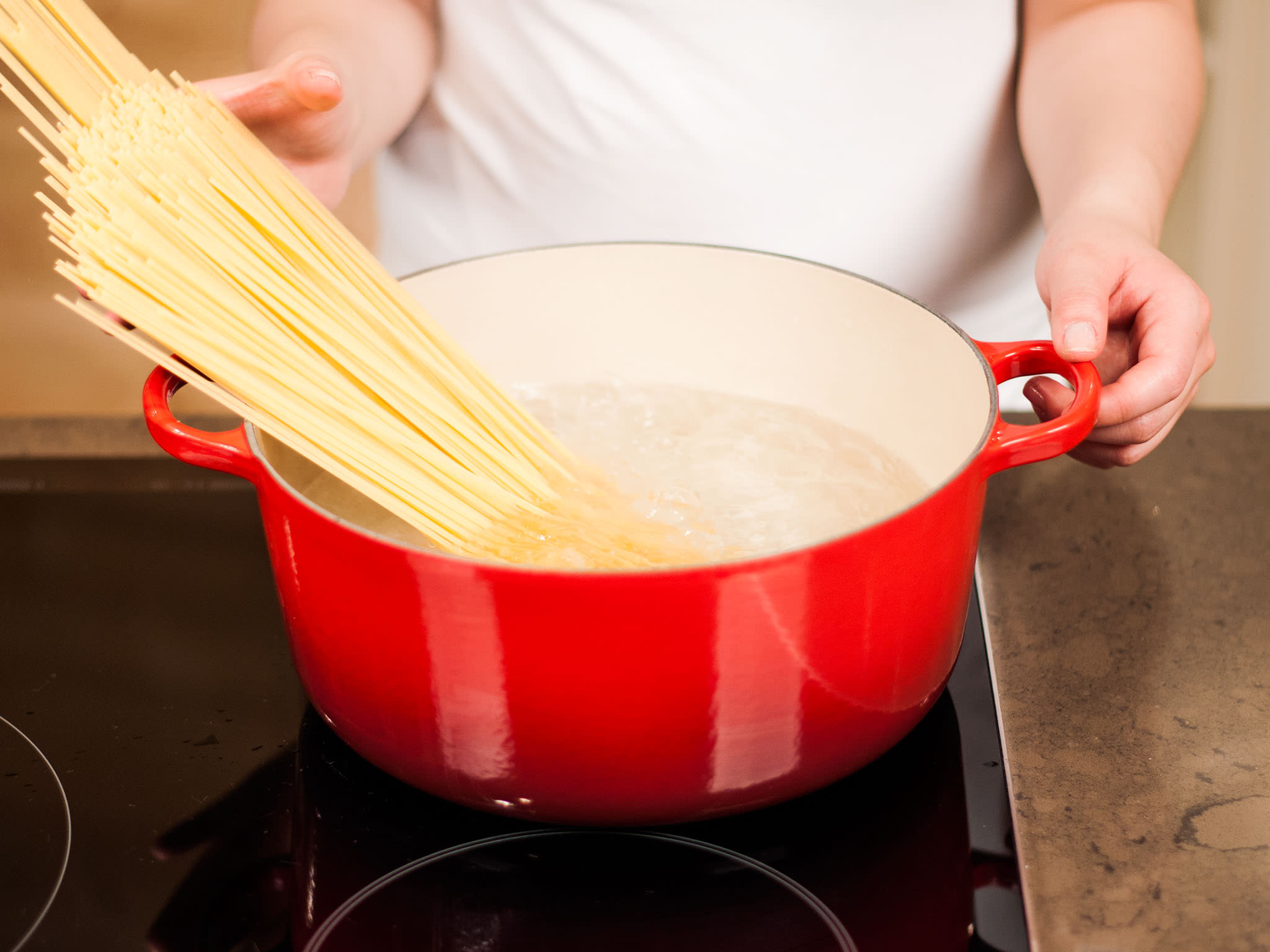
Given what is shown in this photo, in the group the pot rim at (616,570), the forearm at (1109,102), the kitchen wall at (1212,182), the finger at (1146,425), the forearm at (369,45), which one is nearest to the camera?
the pot rim at (616,570)

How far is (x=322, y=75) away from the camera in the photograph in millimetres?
598

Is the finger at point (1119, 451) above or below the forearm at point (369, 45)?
below

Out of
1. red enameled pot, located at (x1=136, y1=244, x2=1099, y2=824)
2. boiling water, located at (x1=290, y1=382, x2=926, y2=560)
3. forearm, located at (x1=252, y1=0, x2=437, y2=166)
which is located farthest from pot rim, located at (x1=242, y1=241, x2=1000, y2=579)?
forearm, located at (x1=252, y1=0, x2=437, y2=166)

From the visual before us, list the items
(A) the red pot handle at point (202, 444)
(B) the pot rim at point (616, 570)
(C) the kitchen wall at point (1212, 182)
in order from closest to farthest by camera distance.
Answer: (B) the pot rim at point (616, 570) < (A) the red pot handle at point (202, 444) < (C) the kitchen wall at point (1212, 182)

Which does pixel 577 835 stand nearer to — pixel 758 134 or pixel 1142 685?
pixel 1142 685

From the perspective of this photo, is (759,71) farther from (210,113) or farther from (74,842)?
(74,842)

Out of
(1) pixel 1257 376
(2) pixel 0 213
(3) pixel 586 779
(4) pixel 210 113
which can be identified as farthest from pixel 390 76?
(1) pixel 1257 376

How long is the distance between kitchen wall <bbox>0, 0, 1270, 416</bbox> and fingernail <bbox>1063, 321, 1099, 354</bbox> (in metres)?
1.09

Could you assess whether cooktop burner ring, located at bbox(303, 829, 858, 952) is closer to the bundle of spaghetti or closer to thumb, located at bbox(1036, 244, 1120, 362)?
the bundle of spaghetti

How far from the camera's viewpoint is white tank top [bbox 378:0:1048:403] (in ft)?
3.33

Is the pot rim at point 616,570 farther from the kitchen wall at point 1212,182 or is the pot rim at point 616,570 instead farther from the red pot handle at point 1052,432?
the kitchen wall at point 1212,182

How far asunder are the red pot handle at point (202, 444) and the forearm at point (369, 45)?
1.46 feet

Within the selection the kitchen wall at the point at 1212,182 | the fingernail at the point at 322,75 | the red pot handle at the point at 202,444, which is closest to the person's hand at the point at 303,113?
the fingernail at the point at 322,75

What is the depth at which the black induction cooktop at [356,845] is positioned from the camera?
465mm
